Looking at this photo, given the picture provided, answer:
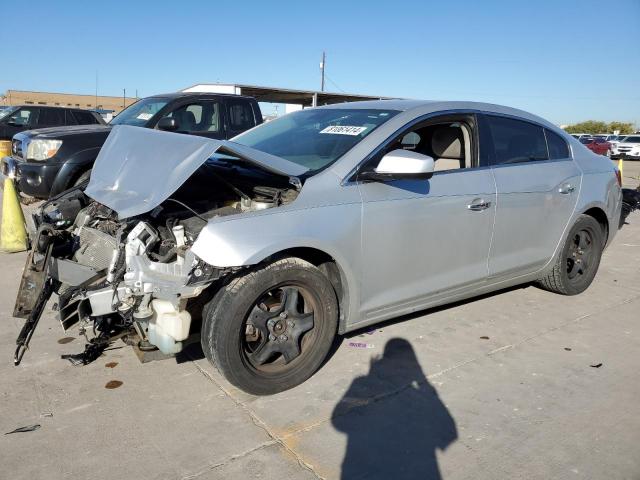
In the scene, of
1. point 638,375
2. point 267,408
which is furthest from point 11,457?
point 638,375

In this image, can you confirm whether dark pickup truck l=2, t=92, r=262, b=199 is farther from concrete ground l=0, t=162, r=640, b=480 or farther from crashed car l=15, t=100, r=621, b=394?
crashed car l=15, t=100, r=621, b=394

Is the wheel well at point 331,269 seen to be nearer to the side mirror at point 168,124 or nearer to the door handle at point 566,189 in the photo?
the door handle at point 566,189

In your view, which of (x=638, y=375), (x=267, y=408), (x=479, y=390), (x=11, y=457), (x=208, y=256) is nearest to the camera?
(x=11, y=457)

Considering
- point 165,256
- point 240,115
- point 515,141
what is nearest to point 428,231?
point 515,141

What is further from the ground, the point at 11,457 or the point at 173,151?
the point at 173,151

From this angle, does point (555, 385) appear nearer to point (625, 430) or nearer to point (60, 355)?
point (625, 430)

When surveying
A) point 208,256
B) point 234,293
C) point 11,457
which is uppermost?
point 208,256

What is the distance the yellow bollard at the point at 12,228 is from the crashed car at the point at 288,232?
8.91ft

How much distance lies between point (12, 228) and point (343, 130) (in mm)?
4434

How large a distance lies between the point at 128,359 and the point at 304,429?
56.0 inches

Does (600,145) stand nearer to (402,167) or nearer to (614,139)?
(614,139)

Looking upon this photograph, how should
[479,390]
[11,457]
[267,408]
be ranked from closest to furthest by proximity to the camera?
[11,457]
[267,408]
[479,390]

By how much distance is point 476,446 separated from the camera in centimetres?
262

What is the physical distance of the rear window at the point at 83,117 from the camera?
453 inches
